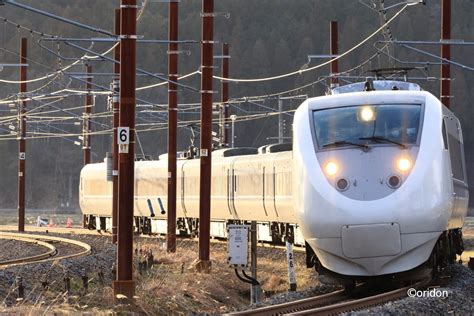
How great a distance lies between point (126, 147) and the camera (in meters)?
21.4

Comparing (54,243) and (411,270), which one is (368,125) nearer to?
(411,270)

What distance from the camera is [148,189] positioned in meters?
52.8

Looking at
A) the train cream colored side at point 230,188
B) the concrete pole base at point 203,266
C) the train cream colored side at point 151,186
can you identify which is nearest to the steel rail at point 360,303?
the concrete pole base at point 203,266

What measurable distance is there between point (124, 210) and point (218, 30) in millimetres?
132720

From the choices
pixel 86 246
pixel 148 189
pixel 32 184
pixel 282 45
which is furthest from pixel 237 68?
pixel 86 246

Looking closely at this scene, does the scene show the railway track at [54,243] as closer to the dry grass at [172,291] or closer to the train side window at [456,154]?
the dry grass at [172,291]

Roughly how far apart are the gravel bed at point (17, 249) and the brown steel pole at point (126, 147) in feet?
56.8

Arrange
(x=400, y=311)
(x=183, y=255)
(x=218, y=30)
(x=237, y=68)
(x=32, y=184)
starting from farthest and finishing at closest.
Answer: (x=218, y=30), (x=237, y=68), (x=32, y=184), (x=183, y=255), (x=400, y=311)

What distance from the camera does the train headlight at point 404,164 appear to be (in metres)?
18.7

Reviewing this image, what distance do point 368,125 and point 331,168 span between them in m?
1.01

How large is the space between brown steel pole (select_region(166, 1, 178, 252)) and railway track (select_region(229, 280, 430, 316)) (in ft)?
47.5

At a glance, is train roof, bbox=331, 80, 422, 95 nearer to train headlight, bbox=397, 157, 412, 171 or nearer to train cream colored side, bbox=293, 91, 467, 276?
train cream colored side, bbox=293, 91, 467, 276

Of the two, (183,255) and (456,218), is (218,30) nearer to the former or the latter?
(183,255)

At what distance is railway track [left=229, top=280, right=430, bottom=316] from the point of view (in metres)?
16.5
